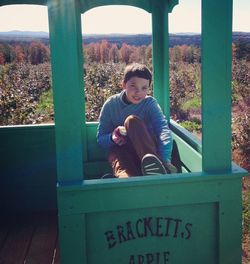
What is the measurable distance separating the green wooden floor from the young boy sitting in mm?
877

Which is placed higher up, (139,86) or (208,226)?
(139,86)

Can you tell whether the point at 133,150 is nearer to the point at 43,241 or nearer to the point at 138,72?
the point at 138,72

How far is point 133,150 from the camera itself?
9.87 feet

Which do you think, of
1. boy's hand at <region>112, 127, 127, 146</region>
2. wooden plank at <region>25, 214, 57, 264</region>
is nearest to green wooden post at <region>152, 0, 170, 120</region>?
boy's hand at <region>112, 127, 127, 146</region>

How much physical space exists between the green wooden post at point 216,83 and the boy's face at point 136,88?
1.15 m

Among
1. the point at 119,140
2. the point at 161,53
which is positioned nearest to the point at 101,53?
the point at 161,53

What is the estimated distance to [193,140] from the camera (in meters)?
3.09

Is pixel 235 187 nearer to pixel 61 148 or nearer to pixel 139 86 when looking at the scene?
pixel 61 148

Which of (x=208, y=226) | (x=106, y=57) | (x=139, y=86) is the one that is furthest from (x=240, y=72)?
(x=208, y=226)

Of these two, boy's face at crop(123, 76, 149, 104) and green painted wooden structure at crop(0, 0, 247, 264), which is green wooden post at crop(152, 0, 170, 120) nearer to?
boy's face at crop(123, 76, 149, 104)

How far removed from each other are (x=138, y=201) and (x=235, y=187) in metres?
0.54

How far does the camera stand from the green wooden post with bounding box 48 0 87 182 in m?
2.00

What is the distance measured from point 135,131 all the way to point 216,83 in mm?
910

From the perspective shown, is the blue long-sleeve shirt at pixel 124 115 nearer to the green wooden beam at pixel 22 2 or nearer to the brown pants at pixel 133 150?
the brown pants at pixel 133 150
